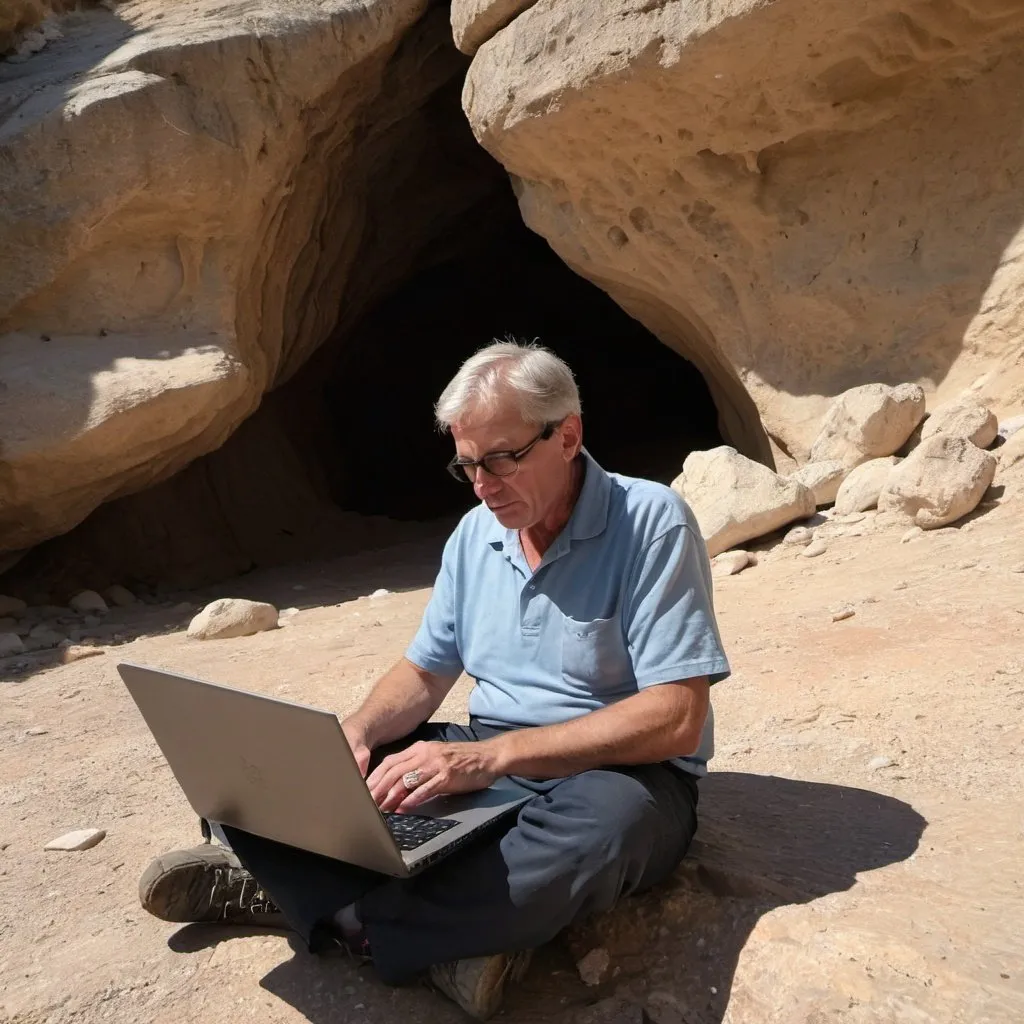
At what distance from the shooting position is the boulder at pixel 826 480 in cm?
547

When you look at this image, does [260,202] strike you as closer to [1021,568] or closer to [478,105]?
[478,105]

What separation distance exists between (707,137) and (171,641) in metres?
3.86

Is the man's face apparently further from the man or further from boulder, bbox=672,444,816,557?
boulder, bbox=672,444,816,557

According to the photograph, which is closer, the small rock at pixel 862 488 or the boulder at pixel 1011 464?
the boulder at pixel 1011 464

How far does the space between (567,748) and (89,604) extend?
5548 millimetres

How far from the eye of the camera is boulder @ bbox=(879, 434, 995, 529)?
4.58 meters

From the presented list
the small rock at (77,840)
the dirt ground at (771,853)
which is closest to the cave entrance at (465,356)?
the dirt ground at (771,853)

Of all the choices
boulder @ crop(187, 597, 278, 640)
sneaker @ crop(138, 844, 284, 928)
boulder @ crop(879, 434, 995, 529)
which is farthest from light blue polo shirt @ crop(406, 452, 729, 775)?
boulder @ crop(187, 597, 278, 640)

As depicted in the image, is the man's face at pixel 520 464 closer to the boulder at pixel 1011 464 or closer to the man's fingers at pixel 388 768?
the man's fingers at pixel 388 768

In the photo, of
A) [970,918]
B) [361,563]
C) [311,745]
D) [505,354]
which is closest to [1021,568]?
[970,918]

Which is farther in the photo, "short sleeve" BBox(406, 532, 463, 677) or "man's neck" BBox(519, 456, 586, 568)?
"short sleeve" BBox(406, 532, 463, 677)

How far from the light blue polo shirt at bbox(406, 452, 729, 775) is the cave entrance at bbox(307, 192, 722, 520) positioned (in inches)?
358

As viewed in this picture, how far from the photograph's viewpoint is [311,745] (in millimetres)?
1716

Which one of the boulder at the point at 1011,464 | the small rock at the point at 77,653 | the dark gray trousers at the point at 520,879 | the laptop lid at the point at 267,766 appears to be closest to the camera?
the laptop lid at the point at 267,766
